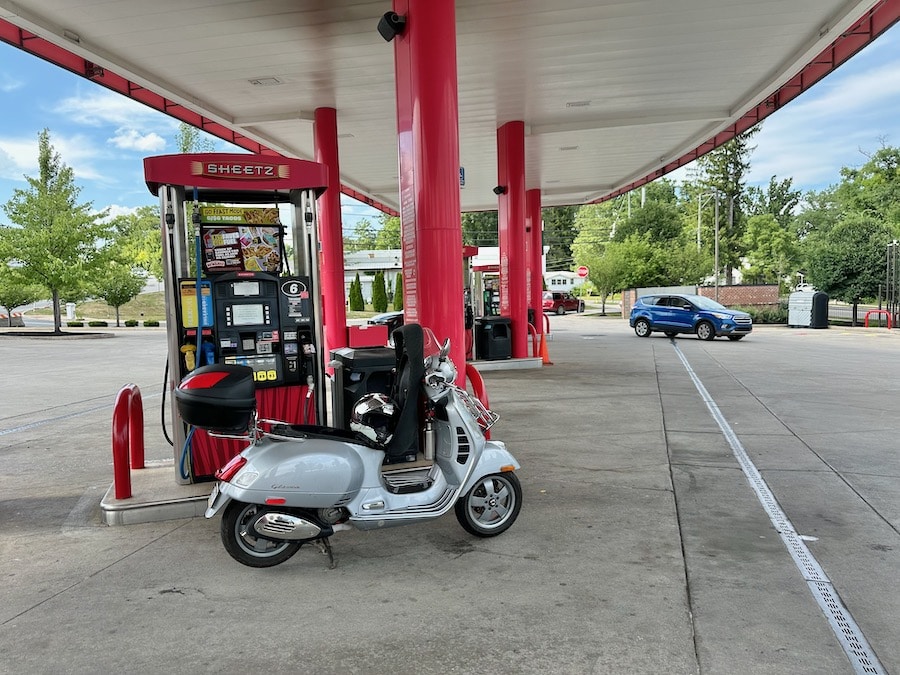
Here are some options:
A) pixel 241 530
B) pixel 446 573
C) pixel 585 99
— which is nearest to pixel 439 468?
pixel 446 573

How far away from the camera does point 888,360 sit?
49.4 ft

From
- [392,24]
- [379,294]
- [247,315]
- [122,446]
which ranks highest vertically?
[392,24]

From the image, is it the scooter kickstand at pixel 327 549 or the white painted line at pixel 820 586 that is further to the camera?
the scooter kickstand at pixel 327 549

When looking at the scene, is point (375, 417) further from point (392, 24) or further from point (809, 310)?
point (809, 310)

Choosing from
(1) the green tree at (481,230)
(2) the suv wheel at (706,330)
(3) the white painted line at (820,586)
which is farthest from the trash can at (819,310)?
(1) the green tree at (481,230)

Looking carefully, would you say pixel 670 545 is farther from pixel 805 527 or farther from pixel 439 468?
pixel 439 468

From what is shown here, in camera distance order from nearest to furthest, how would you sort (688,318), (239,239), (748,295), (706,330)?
(239,239), (706,330), (688,318), (748,295)

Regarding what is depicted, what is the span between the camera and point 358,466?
4.03m

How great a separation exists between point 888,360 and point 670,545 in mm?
13970

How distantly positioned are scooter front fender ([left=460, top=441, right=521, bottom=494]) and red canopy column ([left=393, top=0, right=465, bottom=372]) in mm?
2914

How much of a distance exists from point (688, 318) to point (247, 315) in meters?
19.3

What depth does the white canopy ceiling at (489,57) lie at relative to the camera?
881 cm

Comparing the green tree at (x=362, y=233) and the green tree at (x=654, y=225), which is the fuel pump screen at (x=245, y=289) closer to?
the green tree at (x=654, y=225)

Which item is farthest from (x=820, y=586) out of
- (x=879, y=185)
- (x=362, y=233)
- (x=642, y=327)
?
(x=362, y=233)
